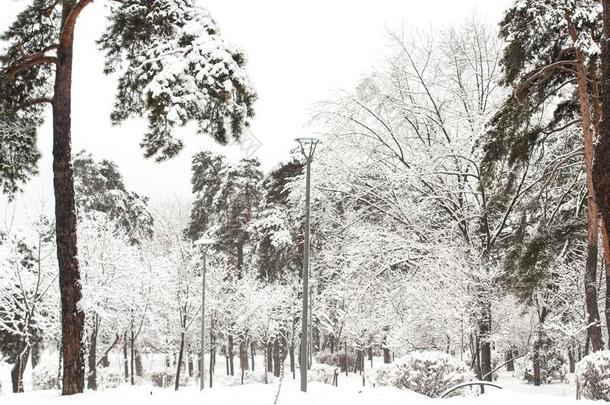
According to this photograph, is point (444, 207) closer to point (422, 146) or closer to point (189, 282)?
point (422, 146)

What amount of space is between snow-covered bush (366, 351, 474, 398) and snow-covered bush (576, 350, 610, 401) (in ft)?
7.55

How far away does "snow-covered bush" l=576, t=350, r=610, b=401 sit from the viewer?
9680 millimetres

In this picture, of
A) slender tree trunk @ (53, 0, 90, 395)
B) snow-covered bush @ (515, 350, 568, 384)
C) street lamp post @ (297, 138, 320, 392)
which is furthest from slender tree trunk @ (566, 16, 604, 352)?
snow-covered bush @ (515, 350, 568, 384)

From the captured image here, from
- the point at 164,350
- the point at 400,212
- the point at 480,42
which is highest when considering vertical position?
the point at 480,42

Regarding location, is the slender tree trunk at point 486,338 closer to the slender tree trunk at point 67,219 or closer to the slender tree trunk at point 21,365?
the slender tree trunk at point 67,219

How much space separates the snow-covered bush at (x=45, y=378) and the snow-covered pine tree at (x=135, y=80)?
18.9 meters

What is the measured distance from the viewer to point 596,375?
9.85 metres

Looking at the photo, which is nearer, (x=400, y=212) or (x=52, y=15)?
(x=52, y=15)

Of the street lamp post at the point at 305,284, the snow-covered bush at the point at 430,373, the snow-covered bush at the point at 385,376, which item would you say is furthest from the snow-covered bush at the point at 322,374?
the street lamp post at the point at 305,284

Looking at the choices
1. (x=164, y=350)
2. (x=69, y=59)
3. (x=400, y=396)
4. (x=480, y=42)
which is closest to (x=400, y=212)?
(x=480, y=42)

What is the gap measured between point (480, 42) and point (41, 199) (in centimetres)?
1728

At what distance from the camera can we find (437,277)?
15641 mm

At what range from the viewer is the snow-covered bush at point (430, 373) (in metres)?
11.5

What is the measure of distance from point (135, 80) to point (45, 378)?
22819 mm
